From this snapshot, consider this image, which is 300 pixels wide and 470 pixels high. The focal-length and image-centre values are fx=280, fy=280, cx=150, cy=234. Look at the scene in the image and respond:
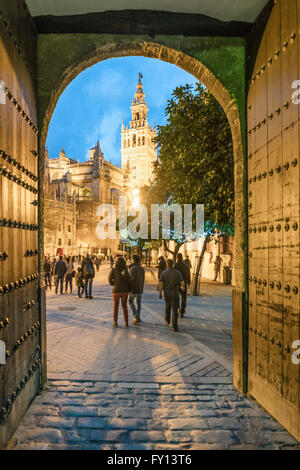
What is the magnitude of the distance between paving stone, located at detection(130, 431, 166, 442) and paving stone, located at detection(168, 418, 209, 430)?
0.59ft

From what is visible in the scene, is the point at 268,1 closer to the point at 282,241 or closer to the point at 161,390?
the point at 282,241

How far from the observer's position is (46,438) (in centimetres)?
268

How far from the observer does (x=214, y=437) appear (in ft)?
8.90

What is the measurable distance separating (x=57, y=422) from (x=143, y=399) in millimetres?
1029

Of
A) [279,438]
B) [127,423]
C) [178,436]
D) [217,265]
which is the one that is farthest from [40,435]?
[217,265]

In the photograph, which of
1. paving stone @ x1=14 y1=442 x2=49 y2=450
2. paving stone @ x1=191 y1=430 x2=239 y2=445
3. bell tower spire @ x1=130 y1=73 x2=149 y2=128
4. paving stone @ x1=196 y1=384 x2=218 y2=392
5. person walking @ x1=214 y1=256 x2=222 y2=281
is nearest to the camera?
paving stone @ x1=14 y1=442 x2=49 y2=450

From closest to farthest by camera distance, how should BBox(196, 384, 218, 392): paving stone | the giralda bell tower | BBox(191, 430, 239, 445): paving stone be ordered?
BBox(191, 430, 239, 445): paving stone
BBox(196, 384, 218, 392): paving stone
the giralda bell tower

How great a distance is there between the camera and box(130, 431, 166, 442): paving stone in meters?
2.68

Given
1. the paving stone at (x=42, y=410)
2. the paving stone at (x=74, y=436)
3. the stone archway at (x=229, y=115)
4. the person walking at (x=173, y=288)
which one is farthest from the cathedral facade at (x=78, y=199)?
the paving stone at (x=74, y=436)

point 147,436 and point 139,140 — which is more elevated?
point 139,140

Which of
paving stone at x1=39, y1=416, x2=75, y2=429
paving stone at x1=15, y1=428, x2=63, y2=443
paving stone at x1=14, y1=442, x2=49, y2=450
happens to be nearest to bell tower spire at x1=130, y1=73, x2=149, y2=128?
paving stone at x1=39, y1=416, x2=75, y2=429

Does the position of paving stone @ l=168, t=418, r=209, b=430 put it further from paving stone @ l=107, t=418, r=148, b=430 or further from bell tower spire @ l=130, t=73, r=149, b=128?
bell tower spire @ l=130, t=73, r=149, b=128

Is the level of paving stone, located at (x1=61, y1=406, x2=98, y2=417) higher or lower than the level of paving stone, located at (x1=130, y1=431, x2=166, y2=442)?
lower

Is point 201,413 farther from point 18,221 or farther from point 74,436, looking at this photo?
point 18,221
